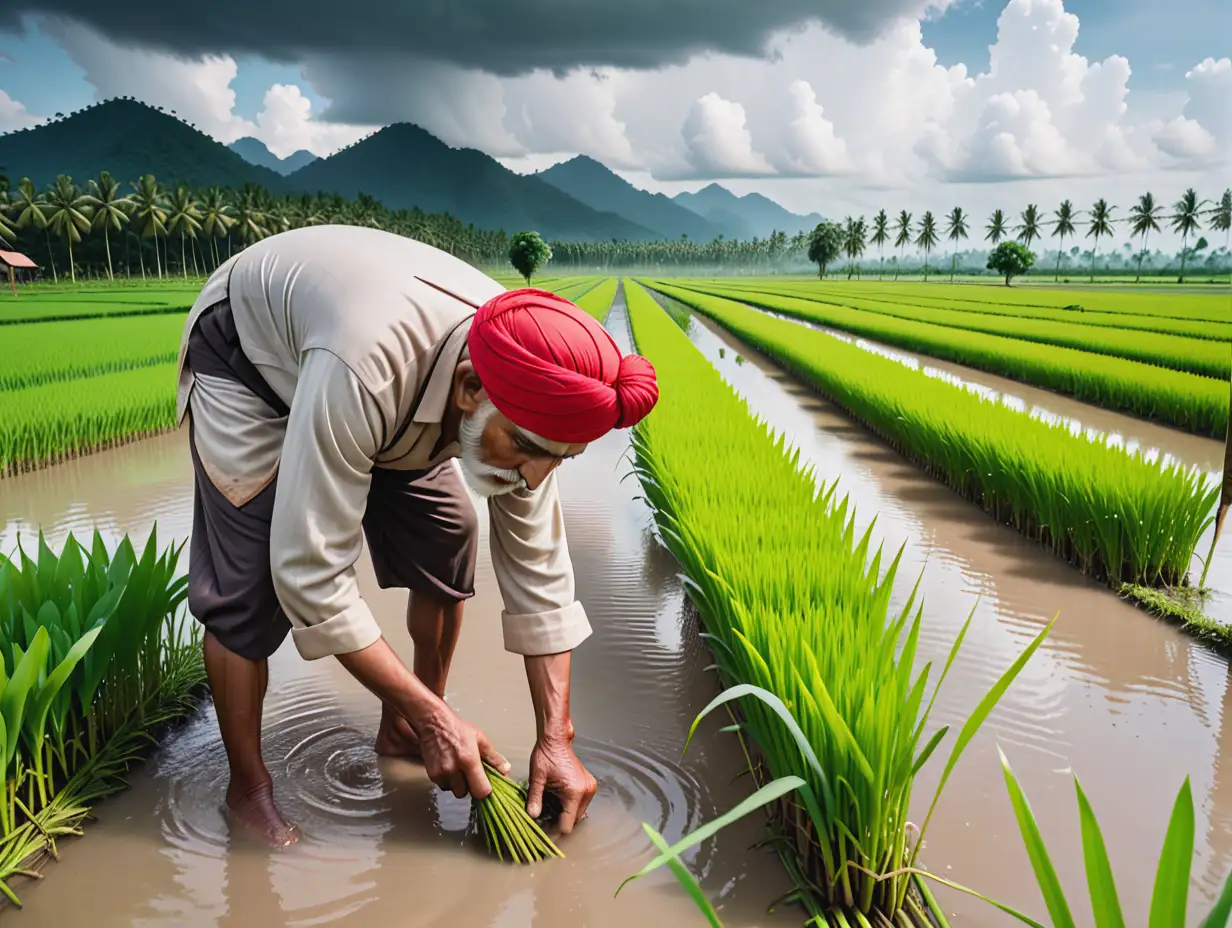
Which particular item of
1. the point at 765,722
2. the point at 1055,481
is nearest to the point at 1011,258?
the point at 1055,481

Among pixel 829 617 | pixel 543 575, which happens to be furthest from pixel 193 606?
pixel 829 617

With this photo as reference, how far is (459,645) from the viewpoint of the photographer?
263 centimetres

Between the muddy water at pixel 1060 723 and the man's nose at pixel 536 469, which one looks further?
the muddy water at pixel 1060 723

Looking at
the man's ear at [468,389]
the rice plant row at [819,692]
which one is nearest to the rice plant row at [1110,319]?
the rice plant row at [819,692]

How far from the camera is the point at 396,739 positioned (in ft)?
6.47

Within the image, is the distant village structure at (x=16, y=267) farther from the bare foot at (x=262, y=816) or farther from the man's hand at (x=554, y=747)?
the man's hand at (x=554, y=747)

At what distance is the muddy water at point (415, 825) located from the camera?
150 centimetres

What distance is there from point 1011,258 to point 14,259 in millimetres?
47500

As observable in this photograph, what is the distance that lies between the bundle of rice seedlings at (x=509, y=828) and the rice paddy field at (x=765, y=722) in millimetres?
30

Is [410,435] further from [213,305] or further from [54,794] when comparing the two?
[54,794]

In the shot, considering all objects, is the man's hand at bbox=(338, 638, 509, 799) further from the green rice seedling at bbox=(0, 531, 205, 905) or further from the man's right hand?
the green rice seedling at bbox=(0, 531, 205, 905)

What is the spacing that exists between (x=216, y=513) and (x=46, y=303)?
15341 mm

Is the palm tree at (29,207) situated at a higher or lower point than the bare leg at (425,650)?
higher

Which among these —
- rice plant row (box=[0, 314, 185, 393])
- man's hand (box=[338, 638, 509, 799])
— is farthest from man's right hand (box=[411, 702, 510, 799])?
rice plant row (box=[0, 314, 185, 393])
